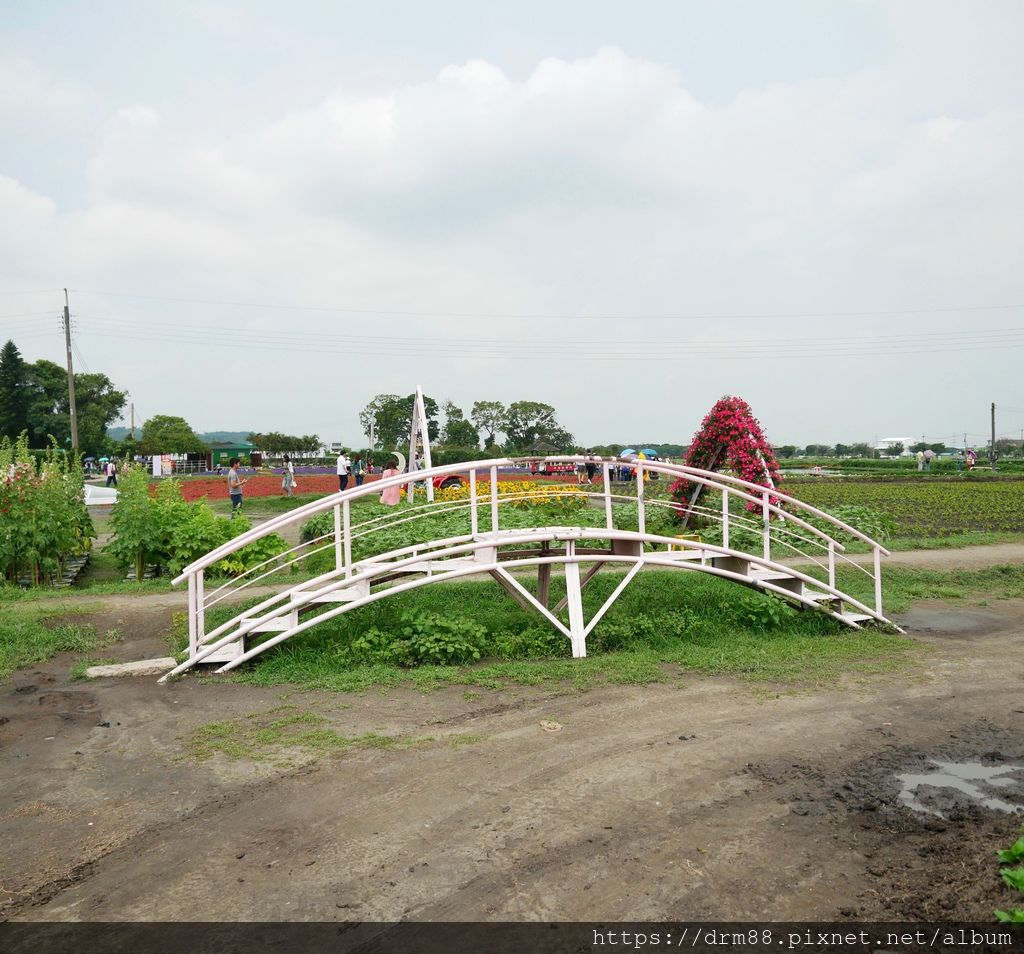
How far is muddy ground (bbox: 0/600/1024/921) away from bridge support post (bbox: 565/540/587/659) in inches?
43.4

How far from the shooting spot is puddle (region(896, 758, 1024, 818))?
456cm

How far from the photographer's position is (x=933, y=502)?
26.5 metres

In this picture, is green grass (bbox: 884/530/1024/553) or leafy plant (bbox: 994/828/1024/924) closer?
leafy plant (bbox: 994/828/1024/924)

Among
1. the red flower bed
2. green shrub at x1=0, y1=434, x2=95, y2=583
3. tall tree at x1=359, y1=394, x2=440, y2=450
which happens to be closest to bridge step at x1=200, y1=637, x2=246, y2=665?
green shrub at x1=0, y1=434, x2=95, y2=583

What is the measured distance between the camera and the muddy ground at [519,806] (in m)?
3.64

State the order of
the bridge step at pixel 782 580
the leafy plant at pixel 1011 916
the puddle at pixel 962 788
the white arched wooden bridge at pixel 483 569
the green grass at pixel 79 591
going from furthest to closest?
the green grass at pixel 79 591, the bridge step at pixel 782 580, the white arched wooden bridge at pixel 483 569, the puddle at pixel 962 788, the leafy plant at pixel 1011 916

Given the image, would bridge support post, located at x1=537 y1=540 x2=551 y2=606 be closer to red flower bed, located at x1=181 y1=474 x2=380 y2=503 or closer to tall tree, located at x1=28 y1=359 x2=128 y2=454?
red flower bed, located at x1=181 y1=474 x2=380 y2=503

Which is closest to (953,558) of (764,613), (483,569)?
(764,613)

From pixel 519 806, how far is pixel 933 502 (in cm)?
2603

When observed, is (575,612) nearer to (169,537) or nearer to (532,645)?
(532,645)

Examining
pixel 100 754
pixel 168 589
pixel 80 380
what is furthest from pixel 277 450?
pixel 100 754

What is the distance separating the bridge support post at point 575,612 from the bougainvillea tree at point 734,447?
4.84 meters

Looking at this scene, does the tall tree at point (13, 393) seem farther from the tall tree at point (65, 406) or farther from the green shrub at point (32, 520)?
the green shrub at point (32, 520)

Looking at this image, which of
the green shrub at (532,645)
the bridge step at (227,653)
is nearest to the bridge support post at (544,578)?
the green shrub at (532,645)
